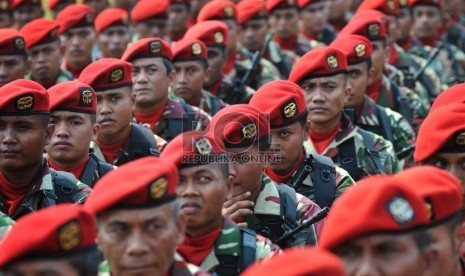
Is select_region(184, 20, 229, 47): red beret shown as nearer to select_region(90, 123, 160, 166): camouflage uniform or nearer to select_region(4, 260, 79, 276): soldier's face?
select_region(90, 123, 160, 166): camouflage uniform

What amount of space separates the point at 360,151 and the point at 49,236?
593 centimetres

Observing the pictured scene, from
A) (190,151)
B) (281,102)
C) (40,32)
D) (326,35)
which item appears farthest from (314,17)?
(190,151)

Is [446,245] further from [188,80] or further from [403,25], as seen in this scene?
[403,25]

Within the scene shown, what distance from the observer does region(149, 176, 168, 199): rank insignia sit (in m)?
7.11

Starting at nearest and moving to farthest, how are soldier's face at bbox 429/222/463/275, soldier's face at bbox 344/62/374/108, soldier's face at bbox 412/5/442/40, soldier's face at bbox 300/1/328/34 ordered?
1. soldier's face at bbox 429/222/463/275
2. soldier's face at bbox 344/62/374/108
3. soldier's face at bbox 412/5/442/40
4. soldier's face at bbox 300/1/328/34

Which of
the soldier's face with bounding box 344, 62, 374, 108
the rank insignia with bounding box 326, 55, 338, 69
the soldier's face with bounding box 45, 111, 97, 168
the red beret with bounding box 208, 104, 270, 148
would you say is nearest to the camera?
the red beret with bounding box 208, 104, 270, 148

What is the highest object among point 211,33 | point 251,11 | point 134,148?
point 134,148

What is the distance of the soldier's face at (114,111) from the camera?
12117mm

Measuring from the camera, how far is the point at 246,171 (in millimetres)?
9688

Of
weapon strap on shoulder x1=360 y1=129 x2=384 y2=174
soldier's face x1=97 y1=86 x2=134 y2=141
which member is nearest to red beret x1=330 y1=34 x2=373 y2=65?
weapon strap on shoulder x1=360 y1=129 x2=384 y2=174

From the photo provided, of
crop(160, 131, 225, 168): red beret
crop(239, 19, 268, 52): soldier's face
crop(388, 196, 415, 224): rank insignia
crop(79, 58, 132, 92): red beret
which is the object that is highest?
crop(388, 196, 415, 224): rank insignia

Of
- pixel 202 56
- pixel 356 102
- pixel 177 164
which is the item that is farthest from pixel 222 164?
pixel 202 56

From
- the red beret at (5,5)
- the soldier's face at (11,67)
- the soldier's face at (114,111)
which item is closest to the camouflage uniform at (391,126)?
the soldier's face at (114,111)

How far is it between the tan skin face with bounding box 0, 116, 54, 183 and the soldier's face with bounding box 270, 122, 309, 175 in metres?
1.83
